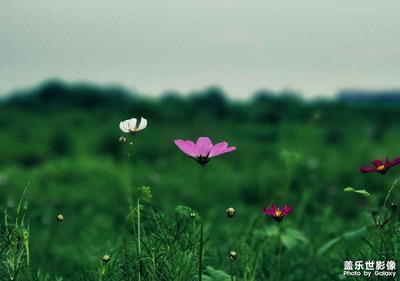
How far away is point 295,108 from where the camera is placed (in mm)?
8977

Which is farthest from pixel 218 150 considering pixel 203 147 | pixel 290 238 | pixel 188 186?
pixel 188 186

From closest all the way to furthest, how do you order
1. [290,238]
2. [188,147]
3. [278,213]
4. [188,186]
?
[188,147] → [278,213] → [290,238] → [188,186]

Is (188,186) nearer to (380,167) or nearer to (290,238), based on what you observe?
(290,238)

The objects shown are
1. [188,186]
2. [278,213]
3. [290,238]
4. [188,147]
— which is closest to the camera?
[188,147]

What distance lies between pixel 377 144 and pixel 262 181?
273 centimetres

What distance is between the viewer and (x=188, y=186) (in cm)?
521

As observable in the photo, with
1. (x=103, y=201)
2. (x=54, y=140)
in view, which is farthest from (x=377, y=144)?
(x=54, y=140)

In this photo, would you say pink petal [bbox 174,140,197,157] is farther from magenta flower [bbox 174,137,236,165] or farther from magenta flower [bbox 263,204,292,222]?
magenta flower [bbox 263,204,292,222]

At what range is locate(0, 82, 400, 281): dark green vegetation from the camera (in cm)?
146

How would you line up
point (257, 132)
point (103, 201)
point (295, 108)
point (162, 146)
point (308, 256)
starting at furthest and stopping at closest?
point (295, 108), point (257, 132), point (162, 146), point (103, 201), point (308, 256)

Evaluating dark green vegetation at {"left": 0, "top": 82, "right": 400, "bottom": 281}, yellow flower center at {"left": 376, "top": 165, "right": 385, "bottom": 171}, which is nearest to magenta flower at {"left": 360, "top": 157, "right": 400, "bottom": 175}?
yellow flower center at {"left": 376, "top": 165, "right": 385, "bottom": 171}

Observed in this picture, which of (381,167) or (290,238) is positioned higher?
(381,167)

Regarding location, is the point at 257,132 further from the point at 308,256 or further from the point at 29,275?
the point at 29,275

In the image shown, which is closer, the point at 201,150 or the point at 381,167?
the point at 201,150
